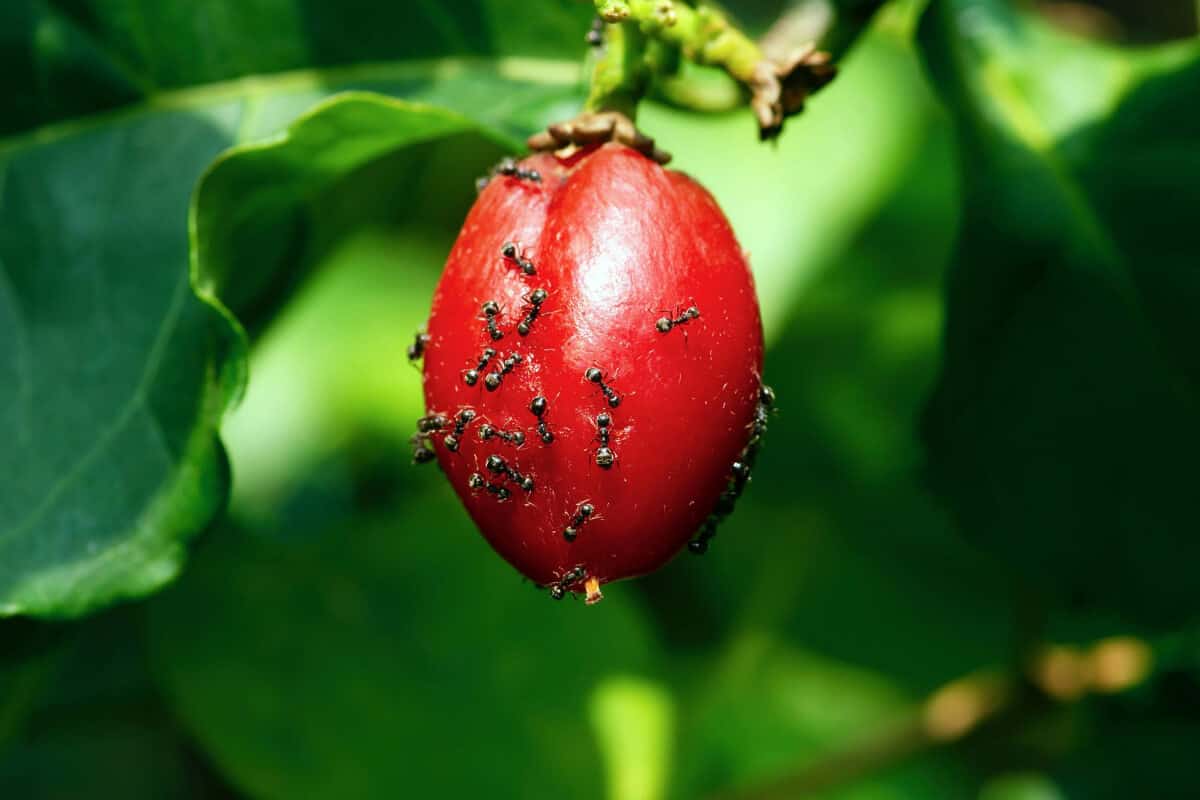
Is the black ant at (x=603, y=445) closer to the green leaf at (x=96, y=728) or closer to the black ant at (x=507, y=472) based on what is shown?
the black ant at (x=507, y=472)

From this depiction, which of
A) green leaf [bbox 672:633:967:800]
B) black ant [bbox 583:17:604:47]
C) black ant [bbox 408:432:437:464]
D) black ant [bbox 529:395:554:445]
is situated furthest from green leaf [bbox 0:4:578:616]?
green leaf [bbox 672:633:967:800]

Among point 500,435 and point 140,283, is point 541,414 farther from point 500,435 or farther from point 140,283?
point 140,283

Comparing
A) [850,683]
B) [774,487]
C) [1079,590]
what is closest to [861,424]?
[774,487]

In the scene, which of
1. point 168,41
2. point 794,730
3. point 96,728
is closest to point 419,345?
point 168,41

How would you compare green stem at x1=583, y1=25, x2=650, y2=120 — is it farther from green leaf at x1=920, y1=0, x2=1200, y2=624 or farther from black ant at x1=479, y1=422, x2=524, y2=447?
green leaf at x1=920, y1=0, x2=1200, y2=624

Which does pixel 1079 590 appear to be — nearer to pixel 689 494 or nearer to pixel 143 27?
pixel 689 494

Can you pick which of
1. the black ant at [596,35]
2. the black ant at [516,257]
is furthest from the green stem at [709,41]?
the black ant at [516,257]
